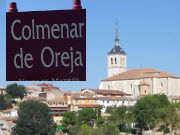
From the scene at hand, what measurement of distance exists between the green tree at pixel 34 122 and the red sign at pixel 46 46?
2427 cm

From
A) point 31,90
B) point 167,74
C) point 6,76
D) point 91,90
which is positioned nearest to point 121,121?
point 91,90

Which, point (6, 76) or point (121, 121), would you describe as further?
point (121, 121)

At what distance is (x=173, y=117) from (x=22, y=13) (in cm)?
2660

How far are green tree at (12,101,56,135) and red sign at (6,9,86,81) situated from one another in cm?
2427

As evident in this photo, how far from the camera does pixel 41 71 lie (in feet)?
10.8

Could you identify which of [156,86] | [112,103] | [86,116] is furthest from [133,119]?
[156,86]

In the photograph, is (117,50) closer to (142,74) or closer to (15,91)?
(142,74)

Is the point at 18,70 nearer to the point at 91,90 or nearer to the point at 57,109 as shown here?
the point at 57,109

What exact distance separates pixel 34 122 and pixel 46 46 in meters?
24.9

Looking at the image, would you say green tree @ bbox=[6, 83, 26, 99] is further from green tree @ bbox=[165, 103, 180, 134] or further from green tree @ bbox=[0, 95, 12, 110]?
green tree @ bbox=[165, 103, 180, 134]

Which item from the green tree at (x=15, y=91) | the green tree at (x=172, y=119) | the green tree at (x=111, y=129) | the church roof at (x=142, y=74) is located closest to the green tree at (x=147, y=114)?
the green tree at (x=172, y=119)

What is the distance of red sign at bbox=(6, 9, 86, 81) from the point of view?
320 centimetres

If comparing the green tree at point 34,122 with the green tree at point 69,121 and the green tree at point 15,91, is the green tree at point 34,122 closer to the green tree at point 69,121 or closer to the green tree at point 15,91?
the green tree at point 69,121

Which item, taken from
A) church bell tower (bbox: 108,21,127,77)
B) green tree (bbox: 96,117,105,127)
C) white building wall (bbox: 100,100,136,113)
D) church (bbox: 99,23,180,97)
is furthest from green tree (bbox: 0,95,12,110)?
church bell tower (bbox: 108,21,127,77)
